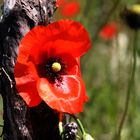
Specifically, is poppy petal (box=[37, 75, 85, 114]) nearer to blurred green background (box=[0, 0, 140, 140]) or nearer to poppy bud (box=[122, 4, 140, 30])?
poppy bud (box=[122, 4, 140, 30])

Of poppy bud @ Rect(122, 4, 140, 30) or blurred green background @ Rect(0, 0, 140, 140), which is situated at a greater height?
poppy bud @ Rect(122, 4, 140, 30)

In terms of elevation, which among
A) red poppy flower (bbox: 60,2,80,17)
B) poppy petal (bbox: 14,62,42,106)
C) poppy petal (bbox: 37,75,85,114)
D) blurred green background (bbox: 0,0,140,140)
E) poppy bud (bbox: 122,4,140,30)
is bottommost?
blurred green background (bbox: 0,0,140,140)

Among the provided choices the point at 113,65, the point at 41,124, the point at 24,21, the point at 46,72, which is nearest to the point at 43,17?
the point at 24,21

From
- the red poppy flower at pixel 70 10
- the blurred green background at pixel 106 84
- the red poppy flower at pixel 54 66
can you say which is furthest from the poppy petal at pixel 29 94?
the red poppy flower at pixel 70 10

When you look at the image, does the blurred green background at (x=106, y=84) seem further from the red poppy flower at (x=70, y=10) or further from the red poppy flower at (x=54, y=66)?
the red poppy flower at (x=54, y=66)

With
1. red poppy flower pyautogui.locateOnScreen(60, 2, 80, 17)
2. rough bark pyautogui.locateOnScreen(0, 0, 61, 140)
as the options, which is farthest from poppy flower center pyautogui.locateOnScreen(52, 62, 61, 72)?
red poppy flower pyautogui.locateOnScreen(60, 2, 80, 17)

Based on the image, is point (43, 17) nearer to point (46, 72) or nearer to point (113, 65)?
point (46, 72)

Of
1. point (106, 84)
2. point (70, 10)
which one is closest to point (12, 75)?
point (70, 10)
